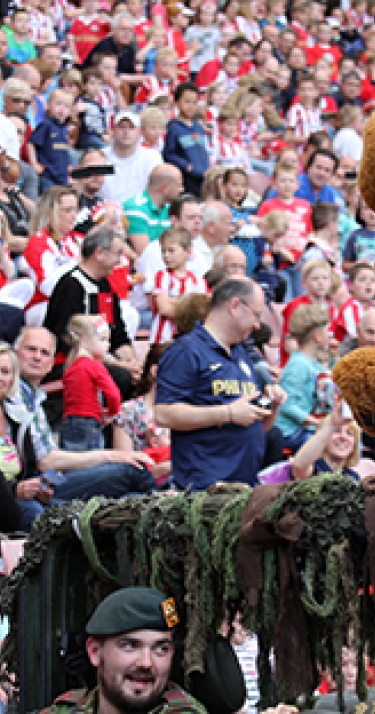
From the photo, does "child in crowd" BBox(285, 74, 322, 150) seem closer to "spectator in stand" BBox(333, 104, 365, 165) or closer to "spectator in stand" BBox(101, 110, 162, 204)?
"spectator in stand" BBox(333, 104, 365, 165)

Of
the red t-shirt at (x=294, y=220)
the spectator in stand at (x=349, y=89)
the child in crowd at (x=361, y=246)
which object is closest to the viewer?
the red t-shirt at (x=294, y=220)

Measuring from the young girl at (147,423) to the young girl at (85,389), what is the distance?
0.44ft

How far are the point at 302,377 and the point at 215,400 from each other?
2.28m

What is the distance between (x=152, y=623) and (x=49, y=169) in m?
8.99

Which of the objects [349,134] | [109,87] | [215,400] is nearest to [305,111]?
[349,134]

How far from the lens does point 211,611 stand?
11.1 ft

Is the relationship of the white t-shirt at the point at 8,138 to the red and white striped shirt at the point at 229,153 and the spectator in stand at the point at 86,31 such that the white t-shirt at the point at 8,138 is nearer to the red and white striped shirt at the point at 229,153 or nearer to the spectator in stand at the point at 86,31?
the red and white striped shirt at the point at 229,153

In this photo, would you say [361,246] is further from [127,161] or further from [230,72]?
[230,72]

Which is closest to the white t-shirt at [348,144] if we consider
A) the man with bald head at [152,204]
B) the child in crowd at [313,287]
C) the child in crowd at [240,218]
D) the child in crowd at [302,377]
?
the child in crowd at [240,218]

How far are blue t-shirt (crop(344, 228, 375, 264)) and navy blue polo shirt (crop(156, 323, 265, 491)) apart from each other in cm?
657

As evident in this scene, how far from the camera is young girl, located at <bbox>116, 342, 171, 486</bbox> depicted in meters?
7.55

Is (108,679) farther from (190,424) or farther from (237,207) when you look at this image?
(237,207)

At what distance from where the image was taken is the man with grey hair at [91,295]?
8227 mm

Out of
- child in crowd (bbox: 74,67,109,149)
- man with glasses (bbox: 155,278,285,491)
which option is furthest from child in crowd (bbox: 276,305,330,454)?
child in crowd (bbox: 74,67,109,149)
